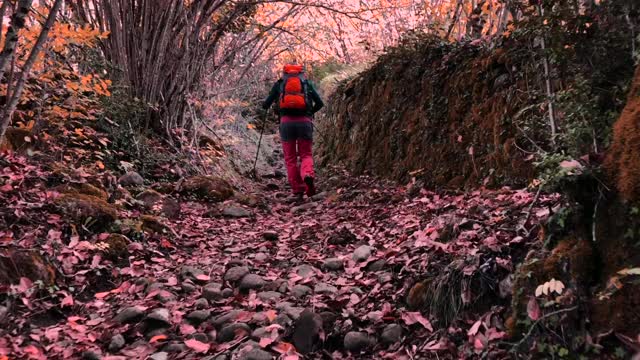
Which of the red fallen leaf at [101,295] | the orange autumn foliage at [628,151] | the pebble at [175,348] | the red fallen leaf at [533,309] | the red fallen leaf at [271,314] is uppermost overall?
the orange autumn foliage at [628,151]

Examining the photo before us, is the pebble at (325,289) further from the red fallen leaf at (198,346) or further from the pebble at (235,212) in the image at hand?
the pebble at (235,212)

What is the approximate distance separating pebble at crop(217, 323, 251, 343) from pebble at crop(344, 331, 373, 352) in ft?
2.08

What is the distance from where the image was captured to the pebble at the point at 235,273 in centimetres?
374

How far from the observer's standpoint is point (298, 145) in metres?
7.65

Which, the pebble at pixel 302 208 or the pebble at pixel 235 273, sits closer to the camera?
the pebble at pixel 235 273

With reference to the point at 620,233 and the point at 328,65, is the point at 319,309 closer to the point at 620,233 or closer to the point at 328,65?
the point at 620,233

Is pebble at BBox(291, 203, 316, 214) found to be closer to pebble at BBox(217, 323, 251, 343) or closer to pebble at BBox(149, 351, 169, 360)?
pebble at BBox(217, 323, 251, 343)

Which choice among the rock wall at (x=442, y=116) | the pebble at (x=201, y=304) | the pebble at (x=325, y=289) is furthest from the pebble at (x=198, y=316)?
the rock wall at (x=442, y=116)

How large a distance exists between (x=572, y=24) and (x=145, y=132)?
20.4ft

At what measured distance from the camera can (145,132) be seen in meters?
7.21

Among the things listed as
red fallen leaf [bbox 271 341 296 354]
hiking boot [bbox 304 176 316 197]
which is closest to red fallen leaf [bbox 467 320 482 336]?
red fallen leaf [bbox 271 341 296 354]

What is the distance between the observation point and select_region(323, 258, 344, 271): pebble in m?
3.95

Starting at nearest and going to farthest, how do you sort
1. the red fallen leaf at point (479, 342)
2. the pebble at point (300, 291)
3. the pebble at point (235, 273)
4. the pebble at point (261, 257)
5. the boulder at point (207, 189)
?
the red fallen leaf at point (479, 342) < the pebble at point (300, 291) < the pebble at point (235, 273) < the pebble at point (261, 257) < the boulder at point (207, 189)

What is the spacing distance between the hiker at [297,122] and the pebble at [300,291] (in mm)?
3997
